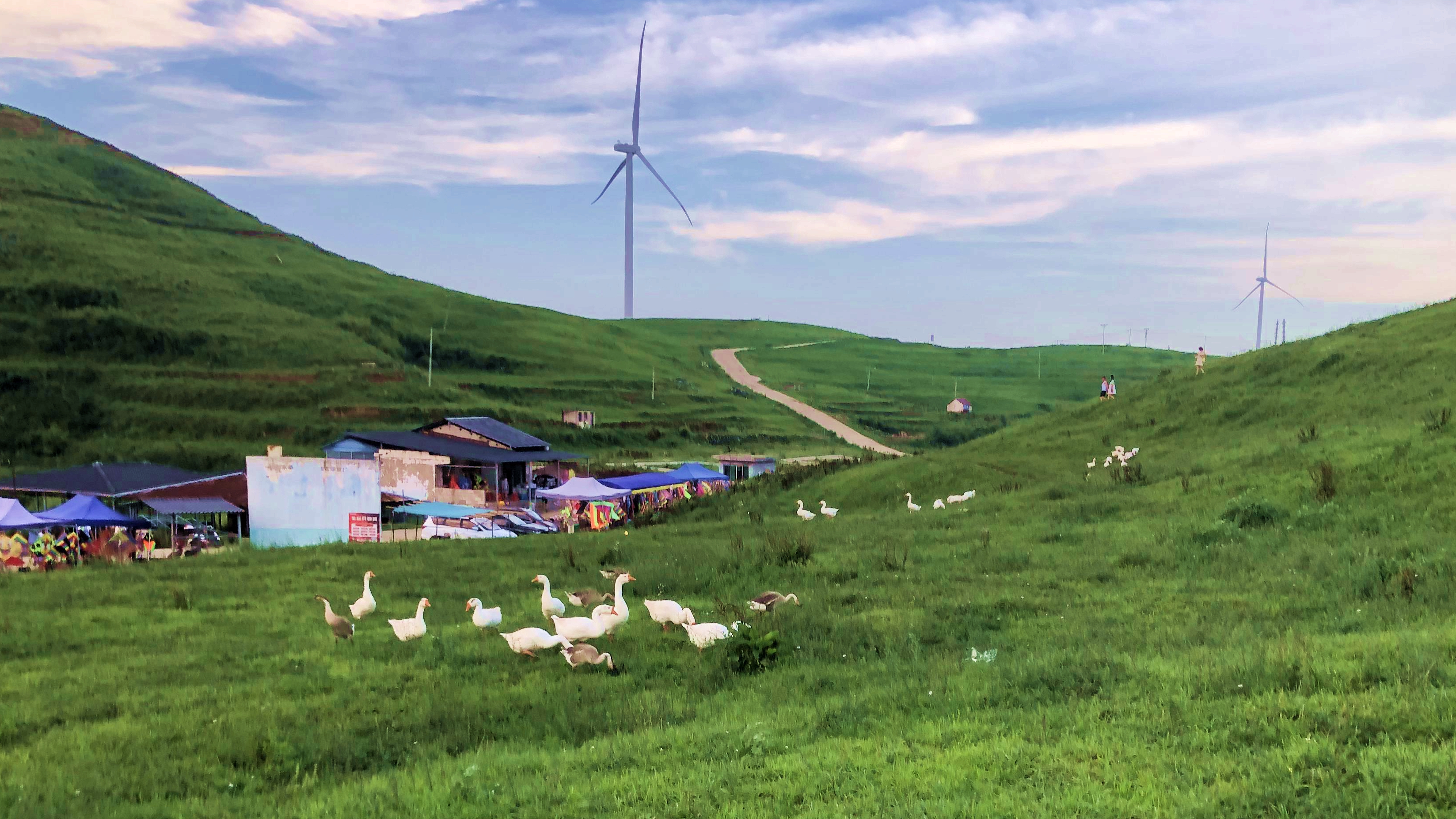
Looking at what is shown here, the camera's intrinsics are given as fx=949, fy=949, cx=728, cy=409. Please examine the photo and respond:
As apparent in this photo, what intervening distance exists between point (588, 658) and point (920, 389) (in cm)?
16164

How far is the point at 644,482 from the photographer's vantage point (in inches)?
2249

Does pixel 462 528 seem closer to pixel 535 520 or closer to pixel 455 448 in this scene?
pixel 535 520

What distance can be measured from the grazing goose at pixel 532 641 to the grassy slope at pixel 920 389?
97.6 meters

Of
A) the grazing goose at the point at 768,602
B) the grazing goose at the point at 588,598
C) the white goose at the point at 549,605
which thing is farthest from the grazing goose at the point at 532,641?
the grazing goose at the point at 768,602

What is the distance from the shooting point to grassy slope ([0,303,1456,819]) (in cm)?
760

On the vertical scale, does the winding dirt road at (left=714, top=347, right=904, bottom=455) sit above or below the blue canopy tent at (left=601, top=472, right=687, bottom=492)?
above

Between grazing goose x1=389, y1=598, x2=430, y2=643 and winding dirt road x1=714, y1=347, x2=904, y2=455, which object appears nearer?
grazing goose x1=389, y1=598, x2=430, y2=643

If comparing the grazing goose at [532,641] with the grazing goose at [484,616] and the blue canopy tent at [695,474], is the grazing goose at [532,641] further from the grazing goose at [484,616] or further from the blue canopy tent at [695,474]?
the blue canopy tent at [695,474]

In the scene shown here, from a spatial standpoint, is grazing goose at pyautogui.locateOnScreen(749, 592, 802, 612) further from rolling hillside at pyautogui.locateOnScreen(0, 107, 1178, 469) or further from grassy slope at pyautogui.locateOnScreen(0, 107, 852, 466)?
grassy slope at pyautogui.locateOnScreen(0, 107, 852, 466)

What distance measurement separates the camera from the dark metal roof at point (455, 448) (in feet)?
196

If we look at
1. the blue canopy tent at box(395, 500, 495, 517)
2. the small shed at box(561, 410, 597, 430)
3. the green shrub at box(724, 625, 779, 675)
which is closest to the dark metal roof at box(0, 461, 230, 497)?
the blue canopy tent at box(395, 500, 495, 517)

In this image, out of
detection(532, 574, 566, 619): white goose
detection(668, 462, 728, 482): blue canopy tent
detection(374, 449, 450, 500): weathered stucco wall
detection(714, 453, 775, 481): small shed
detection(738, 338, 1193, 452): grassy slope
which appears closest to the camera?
detection(532, 574, 566, 619): white goose

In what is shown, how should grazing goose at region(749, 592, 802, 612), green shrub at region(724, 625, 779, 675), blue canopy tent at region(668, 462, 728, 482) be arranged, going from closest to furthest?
1. green shrub at region(724, 625, 779, 675)
2. grazing goose at region(749, 592, 802, 612)
3. blue canopy tent at region(668, 462, 728, 482)

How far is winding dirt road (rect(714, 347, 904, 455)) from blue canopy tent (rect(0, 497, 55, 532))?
59456 millimetres
